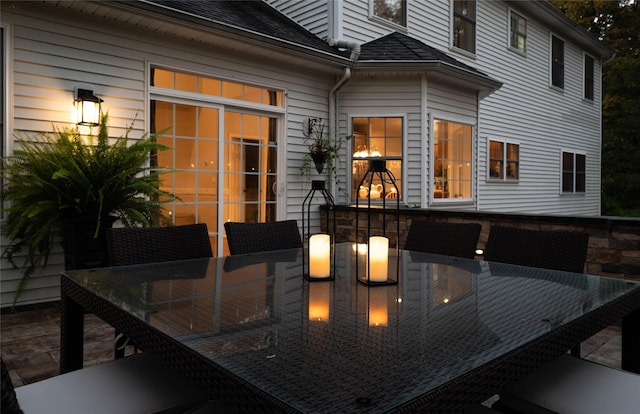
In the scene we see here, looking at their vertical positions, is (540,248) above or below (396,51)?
below

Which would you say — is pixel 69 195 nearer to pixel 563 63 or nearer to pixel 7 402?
pixel 7 402

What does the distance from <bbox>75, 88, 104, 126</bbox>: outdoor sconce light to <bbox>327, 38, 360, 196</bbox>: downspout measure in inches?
114

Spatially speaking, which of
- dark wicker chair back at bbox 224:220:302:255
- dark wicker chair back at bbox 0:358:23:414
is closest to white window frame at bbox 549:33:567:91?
dark wicker chair back at bbox 224:220:302:255

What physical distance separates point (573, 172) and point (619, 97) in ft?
17.0

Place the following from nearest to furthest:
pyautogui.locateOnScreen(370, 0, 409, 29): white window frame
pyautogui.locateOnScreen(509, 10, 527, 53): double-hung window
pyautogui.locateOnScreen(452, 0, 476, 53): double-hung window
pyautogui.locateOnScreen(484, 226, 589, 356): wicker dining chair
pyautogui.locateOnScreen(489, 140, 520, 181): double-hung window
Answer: pyautogui.locateOnScreen(484, 226, 589, 356): wicker dining chair < pyautogui.locateOnScreen(370, 0, 409, 29): white window frame < pyautogui.locateOnScreen(452, 0, 476, 53): double-hung window < pyautogui.locateOnScreen(489, 140, 520, 181): double-hung window < pyautogui.locateOnScreen(509, 10, 527, 53): double-hung window

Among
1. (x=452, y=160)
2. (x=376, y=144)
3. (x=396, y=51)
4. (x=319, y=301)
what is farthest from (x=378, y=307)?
(x=452, y=160)

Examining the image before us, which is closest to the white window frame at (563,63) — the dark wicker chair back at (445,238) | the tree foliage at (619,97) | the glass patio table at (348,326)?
the tree foliage at (619,97)

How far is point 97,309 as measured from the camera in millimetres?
1350

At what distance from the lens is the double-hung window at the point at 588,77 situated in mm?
11727

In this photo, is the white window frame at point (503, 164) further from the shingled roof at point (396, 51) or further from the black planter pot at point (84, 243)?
the black planter pot at point (84, 243)

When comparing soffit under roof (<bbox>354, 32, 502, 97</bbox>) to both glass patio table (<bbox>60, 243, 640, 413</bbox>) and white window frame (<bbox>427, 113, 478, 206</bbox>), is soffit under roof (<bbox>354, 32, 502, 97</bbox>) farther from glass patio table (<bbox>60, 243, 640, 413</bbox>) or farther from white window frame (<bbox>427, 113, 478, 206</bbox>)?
glass patio table (<bbox>60, 243, 640, 413</bbox>)

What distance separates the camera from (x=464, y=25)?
8211 mm

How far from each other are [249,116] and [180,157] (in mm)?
973

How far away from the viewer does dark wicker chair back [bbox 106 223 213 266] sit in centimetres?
195
